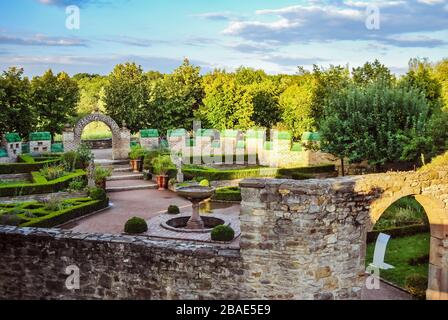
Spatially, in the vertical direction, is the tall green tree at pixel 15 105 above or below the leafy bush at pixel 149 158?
above

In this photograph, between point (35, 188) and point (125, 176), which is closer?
Result: point (35, 188)

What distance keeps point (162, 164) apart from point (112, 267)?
1676 centimetres

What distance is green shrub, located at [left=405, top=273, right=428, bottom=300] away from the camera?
10453mm

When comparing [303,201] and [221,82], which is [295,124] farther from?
[303,201]

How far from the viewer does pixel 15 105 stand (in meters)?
30.6

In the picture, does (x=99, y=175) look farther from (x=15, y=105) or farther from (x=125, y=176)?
(x=15, y=105)

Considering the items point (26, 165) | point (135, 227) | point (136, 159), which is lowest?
point (135, 227)

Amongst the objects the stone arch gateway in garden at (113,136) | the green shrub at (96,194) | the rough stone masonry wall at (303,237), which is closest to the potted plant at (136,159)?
the stone arch gateway in garden at (113,136)

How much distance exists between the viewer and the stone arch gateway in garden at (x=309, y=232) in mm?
7477

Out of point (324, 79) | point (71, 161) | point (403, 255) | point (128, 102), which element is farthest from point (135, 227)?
point (128, 102)

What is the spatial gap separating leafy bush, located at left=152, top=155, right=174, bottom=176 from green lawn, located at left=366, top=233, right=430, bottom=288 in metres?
13.5

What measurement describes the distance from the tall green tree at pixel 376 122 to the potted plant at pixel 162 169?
373 inches

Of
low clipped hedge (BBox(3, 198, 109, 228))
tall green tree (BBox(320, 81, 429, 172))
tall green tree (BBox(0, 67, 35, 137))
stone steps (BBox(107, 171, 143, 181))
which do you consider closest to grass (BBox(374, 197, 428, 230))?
tall green tree (BBox(320, 81, 429, 172))

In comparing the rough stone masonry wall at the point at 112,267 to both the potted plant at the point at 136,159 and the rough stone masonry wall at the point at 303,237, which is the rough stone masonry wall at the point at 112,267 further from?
the potted plant at the point at 136,159
